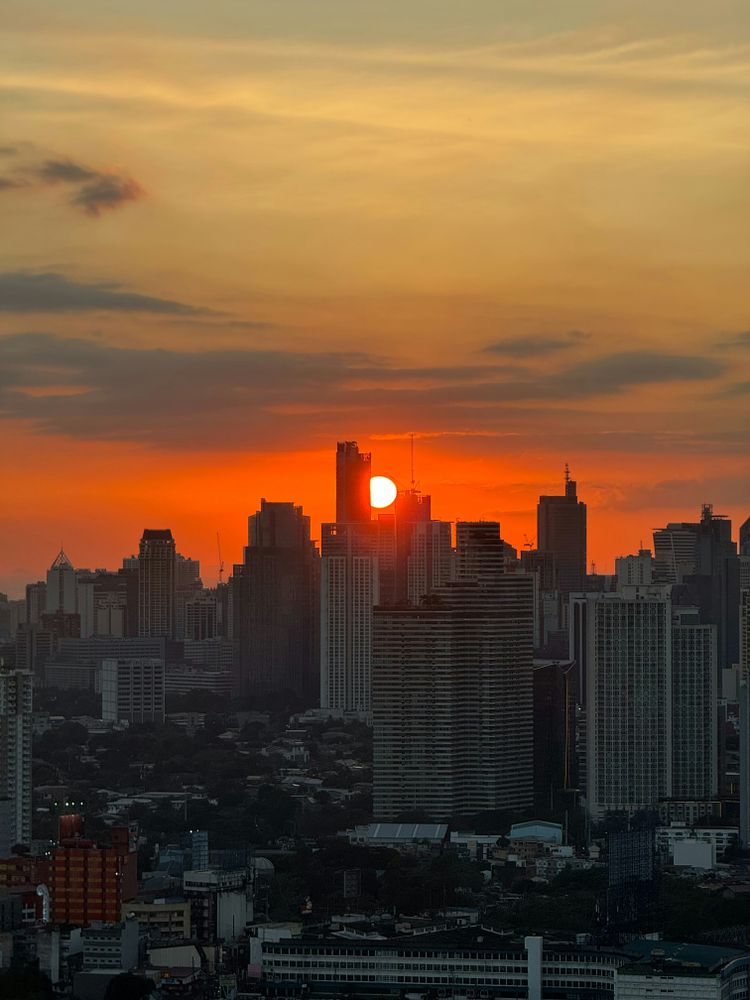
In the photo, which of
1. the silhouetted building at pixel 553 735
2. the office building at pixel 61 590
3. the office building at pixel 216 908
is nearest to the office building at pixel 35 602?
the office building at pixel 61 590

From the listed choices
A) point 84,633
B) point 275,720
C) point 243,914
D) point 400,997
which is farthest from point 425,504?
point 400,997

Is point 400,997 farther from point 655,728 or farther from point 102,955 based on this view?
point 655,728

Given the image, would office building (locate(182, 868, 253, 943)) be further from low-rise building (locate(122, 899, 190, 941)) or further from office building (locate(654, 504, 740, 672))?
office building (locate(654, 504, 740, 672))

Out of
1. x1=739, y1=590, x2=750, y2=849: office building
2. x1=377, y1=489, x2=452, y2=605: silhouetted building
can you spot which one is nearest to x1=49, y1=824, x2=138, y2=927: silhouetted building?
x1=739, y1=590, x2=750, y2=849: office building

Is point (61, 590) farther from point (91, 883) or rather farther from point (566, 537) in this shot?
point (91, 883)

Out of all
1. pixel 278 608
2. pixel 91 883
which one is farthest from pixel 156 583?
pixel 91 883
